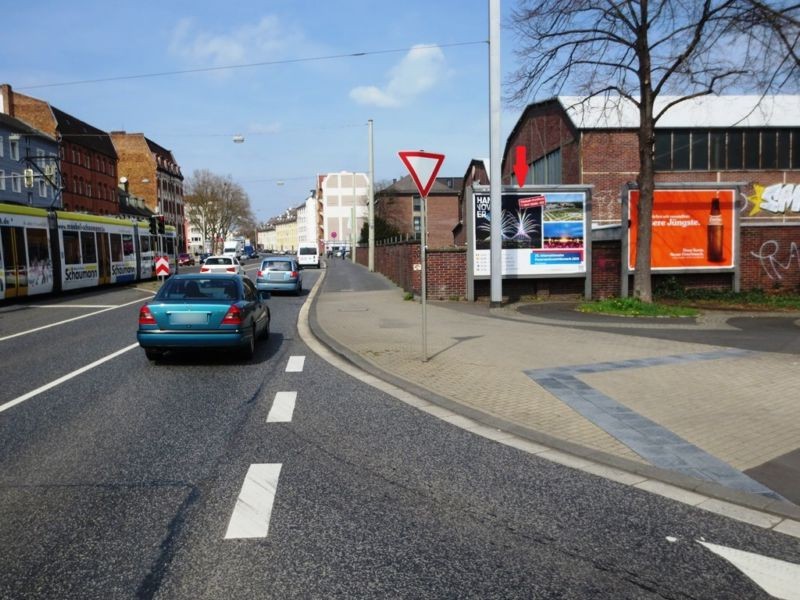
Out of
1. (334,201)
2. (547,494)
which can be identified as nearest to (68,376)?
(547,494)

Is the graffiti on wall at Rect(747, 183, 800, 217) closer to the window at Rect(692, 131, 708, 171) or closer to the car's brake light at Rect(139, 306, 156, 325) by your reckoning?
the window at Rect(692, 131, 708, 171)

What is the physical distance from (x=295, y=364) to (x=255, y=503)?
5.83m

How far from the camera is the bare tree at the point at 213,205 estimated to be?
9975 centimetres

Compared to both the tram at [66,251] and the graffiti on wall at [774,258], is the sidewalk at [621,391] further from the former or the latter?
the tram at [66,251]

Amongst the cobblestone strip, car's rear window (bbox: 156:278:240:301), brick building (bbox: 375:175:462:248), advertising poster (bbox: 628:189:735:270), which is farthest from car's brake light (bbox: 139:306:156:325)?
brick building (bbox: 375:175:462:248)

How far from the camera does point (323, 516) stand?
170 inches

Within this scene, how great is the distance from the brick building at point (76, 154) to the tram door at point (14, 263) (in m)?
39.1

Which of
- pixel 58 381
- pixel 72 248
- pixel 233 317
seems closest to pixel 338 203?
pixel 72 248

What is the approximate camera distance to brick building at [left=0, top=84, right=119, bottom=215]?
211 ft

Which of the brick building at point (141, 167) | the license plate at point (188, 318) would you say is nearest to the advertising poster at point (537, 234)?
the license plate at point (188, 318)

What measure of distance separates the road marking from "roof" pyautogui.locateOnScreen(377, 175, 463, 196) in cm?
7927

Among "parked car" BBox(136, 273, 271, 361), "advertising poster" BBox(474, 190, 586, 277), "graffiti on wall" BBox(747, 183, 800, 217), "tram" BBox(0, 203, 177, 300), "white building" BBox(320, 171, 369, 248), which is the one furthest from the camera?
"white building" BBox(320, 171, 369, 248)

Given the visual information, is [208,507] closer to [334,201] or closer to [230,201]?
[230,201]

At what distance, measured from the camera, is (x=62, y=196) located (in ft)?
214
